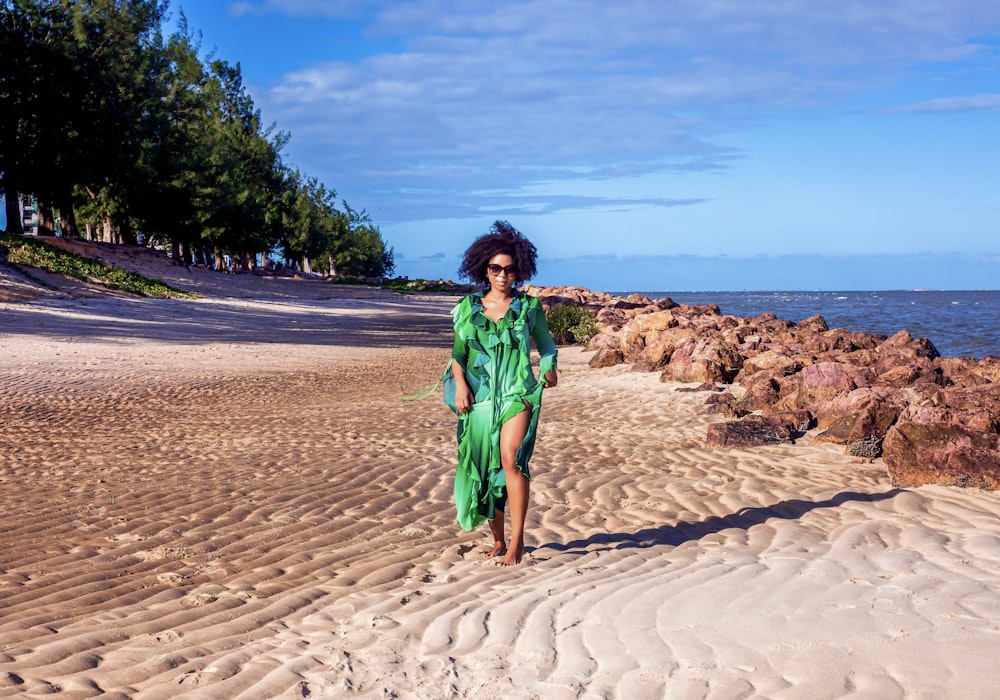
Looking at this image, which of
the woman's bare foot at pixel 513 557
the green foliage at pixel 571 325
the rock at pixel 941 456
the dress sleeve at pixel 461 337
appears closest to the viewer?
the dress sleeve at pixel 461 337

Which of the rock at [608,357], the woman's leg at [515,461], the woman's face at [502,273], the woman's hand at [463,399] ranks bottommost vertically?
the rock at [608,357]

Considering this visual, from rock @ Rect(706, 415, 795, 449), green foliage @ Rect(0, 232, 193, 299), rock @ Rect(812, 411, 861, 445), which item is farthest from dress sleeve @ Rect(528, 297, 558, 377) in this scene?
green foliage @ Rect(0, 232, 193, 299)

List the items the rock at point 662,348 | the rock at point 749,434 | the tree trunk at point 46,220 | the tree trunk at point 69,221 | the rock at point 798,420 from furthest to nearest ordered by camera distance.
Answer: the tree trunk at point 69,221 → the tree trunk at point 46,220 → the rock at point 662,348 → the rock at point 798,420 → the rock at point 749,434

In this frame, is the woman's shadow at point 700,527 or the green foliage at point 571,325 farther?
the green foliage at point 571,325

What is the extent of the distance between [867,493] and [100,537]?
546cm

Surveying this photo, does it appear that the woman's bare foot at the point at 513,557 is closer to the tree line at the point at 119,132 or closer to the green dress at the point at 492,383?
the green dress at the point at 492,383

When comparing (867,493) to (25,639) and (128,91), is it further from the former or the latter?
A: (128,91)

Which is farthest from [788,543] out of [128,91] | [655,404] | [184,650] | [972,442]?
[128,91]

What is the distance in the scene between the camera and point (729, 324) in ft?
83.3

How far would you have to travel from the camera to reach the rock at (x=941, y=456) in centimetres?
753

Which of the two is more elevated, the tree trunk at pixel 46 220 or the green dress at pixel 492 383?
the tree trunk at pixel 46 220

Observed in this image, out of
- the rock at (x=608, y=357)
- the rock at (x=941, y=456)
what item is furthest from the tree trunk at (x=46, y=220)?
the rock at (x=941, y=456)

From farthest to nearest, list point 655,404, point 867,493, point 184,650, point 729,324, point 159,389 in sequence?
point 729,324
point 159,389
point 655,404
point 867,493
point 184,650

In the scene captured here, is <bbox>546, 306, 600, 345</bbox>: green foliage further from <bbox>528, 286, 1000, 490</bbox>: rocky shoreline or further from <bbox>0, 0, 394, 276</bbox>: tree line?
<bbox>0, 0, 394, 276</bbox>: tree line
